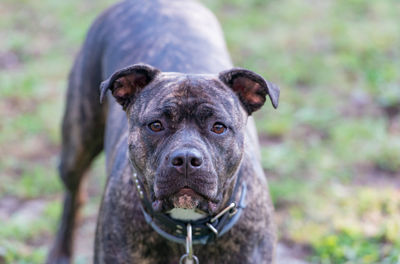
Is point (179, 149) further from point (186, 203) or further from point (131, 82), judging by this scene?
point (131, 82)

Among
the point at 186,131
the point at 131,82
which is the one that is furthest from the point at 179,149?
the point at 131,82

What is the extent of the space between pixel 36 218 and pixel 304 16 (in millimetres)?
4933

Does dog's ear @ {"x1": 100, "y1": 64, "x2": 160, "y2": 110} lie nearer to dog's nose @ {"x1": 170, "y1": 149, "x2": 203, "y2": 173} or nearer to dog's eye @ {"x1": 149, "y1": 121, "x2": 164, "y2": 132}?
dog's eye @ {"x1": 149, "y1": 121, "x2": 164, "y2": 132}

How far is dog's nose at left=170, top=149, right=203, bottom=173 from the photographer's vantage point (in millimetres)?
3096

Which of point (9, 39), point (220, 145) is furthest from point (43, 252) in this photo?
point (9, 39)

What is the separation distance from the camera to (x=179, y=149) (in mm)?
3139

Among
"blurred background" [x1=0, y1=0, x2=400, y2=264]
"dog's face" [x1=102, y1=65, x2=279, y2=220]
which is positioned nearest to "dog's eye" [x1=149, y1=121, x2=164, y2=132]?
"dog's face" [x1=102, y1=65, x2=279, y2=220]

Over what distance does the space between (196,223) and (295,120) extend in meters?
3.48

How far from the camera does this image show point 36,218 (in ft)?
18.4

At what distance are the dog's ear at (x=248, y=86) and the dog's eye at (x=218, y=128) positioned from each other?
1.16 ft

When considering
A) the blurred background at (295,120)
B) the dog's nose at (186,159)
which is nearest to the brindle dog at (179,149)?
the dog's nose at (186,159)

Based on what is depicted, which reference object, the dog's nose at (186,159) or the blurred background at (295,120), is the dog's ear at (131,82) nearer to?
the dog's nose at (186,159)

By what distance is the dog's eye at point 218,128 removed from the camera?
339 centimetres

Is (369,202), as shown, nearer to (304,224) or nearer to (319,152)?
(304,224)
